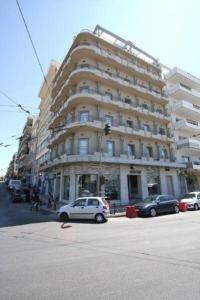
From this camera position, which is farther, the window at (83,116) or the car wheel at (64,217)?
the window at (83,116)

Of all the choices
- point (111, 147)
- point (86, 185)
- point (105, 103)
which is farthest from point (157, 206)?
point (105, 103)

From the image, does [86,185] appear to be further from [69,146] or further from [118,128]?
[118,128]

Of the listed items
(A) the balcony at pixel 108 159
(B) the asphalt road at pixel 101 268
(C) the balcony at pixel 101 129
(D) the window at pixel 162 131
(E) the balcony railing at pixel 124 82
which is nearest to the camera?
(B) the asphalt road at pixel 101 268

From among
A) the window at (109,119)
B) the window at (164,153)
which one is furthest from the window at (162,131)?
the window at (109,119)

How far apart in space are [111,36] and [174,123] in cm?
1553

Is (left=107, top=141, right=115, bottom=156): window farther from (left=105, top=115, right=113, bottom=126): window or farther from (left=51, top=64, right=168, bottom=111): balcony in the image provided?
(left=51, top=64, right=168, bottom=111): balcony

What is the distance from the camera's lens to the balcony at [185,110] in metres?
30.3

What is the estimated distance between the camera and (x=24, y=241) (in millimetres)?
7801

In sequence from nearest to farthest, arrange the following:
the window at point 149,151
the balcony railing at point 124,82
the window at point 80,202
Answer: the window at point 80,202, the balcony railing at point 124,82, the window at point 149,151

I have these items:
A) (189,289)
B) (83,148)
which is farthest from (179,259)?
(83,148)

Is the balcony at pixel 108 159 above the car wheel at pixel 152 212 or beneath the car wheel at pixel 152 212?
above

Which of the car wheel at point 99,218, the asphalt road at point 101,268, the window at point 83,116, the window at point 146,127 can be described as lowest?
the asphalt road at point 101,268

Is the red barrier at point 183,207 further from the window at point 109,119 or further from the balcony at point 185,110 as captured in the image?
the balcony at point 185,110

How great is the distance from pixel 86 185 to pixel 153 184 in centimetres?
980
